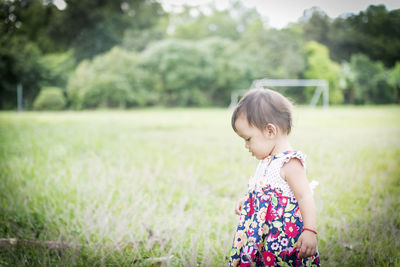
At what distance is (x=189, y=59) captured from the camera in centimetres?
2142

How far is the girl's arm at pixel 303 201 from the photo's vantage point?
1024 mm

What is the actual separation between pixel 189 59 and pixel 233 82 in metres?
3.64

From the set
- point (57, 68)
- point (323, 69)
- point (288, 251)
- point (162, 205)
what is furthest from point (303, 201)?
point (323, 69)

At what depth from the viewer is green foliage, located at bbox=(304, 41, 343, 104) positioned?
22734mm

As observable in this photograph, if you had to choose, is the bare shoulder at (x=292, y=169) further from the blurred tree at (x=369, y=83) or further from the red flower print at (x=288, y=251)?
the blurred tree at (x=369, y=83)

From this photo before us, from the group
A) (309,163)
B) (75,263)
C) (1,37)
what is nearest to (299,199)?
(75,263)

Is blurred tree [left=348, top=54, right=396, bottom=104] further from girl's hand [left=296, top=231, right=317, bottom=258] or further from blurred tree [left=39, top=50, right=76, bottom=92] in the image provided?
girl's hand [left=296, top=231, right=317, bottom=258]

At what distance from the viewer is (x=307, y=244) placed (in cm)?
102

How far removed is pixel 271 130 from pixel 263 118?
0.17 feet

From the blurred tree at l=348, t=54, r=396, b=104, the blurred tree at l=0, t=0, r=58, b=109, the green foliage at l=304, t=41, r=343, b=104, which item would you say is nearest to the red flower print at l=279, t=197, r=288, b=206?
the blurred tree at l=0, t=0, r=58, b=109

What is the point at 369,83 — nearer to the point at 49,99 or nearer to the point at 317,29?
the point at 317,29

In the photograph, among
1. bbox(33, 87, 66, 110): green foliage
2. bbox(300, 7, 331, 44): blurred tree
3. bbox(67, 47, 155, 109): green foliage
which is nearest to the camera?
bbox(33, 87, 66, 110): green foliage

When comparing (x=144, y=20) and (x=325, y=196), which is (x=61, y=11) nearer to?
(x=144, y=20)

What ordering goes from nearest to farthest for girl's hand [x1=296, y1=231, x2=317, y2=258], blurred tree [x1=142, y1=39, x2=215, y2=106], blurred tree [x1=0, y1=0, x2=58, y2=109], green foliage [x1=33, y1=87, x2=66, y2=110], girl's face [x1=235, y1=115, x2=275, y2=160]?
girl's hand [x1=296, y1=231, x2=317, y2=258] → girl's face [x1=235, y1=115, x2=275, y2=160] → blurred tree [x1=0, y1=0, x2=58, y2=109] → green foliage [x1=33, y1=87, x2=66, y2=110] → blurred tree [x1=142, y1=39, x2=215, y2=106]
